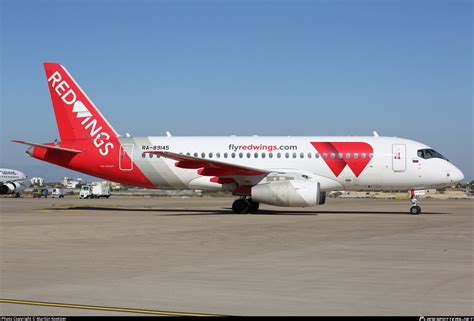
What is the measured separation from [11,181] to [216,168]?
5202 centimetres

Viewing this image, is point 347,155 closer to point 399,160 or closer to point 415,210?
point 399,160

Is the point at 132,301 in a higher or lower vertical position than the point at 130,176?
lower

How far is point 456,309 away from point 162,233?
13498mm

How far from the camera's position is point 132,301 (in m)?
9.15

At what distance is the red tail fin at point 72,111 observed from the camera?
118 ft

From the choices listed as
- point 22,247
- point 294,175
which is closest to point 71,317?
point 22,247

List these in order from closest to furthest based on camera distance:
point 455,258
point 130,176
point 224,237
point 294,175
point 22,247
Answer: point 455,258, point 22,247, point 224,237, point 294,175, point 130,176

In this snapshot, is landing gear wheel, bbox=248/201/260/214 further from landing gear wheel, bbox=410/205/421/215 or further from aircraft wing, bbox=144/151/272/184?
landing gear wheel, bbox=410/205/421/215

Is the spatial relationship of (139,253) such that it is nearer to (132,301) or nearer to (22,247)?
(22,247)

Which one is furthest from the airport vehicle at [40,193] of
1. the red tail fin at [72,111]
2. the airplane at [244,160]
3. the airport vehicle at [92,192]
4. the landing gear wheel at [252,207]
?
the landing gear wheel at [252,207]

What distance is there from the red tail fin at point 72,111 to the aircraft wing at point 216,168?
528cm

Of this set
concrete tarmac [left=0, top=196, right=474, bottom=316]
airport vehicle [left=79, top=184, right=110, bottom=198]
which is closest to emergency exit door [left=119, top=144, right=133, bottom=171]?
concrete tarmac [left=0, top=196, right=474, bottom=316]

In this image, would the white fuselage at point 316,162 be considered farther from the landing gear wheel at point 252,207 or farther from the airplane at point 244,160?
the landing gear wheel at point 252,207

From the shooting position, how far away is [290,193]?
101 ft
